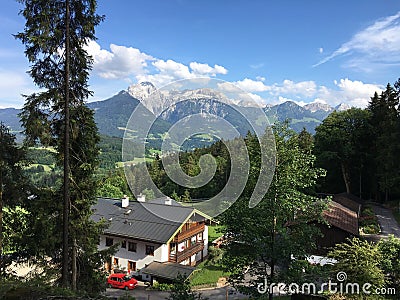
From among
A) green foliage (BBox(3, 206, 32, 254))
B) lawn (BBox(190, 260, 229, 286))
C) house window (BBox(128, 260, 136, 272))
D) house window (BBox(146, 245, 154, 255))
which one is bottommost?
lawn (BBox(190, 260, 229, 286))

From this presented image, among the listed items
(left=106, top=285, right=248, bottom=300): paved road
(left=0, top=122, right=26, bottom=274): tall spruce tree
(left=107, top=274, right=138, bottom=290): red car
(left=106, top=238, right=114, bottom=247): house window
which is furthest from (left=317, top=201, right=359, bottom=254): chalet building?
(left=0, top=122, right=26, bottom=274): tall spruce tree

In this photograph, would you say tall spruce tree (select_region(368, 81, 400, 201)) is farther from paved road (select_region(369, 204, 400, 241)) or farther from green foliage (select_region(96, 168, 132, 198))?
green foliage (select_region(96, 168, 132, 198))

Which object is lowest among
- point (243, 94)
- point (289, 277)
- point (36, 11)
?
point (289, 277)

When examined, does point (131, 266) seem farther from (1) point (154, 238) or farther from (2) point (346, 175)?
(2) point (346, 175)

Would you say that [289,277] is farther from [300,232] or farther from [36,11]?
[36,11]

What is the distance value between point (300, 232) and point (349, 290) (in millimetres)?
4223

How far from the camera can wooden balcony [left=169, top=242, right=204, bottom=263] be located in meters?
21.2

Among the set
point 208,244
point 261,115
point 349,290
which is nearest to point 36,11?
point 261,115

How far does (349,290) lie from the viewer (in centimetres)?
1043

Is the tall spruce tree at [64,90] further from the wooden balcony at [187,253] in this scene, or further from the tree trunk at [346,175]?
the tree trunk at [346,175]

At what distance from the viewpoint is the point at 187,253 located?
22.3 metres

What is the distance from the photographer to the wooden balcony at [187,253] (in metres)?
21.2

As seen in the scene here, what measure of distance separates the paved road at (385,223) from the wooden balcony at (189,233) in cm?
1327

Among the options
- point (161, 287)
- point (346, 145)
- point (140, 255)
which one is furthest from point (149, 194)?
point (346, 145)
